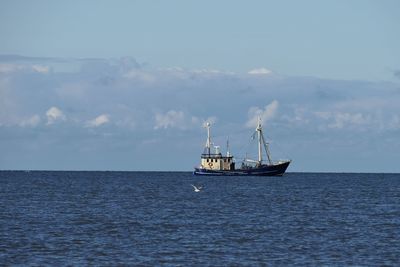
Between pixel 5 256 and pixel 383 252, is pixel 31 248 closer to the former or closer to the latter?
pixel 5 256

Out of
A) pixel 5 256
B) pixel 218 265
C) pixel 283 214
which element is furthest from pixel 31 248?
pixel 283 214

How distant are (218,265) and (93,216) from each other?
35468mm

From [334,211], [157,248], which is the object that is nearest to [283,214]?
[334,211]

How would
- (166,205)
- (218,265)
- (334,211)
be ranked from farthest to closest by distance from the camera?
(166,205) < (334,211) < (218,265)

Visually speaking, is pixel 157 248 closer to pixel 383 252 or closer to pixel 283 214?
pixel 383 252

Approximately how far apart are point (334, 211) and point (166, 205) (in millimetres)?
21072

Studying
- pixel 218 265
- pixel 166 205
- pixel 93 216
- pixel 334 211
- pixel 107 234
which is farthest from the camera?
pixel 166 205

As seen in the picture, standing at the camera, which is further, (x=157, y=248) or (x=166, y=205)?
(x=166, y=205)

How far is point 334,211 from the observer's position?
94.4 m

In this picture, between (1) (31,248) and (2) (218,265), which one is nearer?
(2) (218,265)

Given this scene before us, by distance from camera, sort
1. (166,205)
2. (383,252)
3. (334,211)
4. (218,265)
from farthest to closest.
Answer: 1. (166,205)
2. (334,211)
3. (383,252)
4. (218,265)

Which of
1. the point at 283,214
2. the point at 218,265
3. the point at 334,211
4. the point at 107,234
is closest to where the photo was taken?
the point at 218,265

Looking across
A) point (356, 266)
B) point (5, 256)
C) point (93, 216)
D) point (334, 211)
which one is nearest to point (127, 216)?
point (93, 216)

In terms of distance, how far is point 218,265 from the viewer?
49.6m
